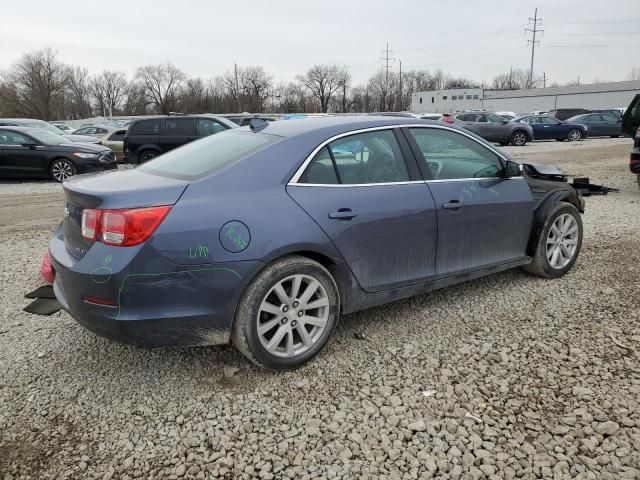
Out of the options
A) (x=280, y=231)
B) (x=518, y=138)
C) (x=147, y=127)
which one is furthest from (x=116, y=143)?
(x=518, y=138)

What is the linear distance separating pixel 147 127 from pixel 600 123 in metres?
23.7

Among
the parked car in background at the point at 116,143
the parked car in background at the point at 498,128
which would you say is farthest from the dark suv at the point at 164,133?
the parked car in background at the point at 498,128

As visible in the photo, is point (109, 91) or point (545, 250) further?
point (109, 91)

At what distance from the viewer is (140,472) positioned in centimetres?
236

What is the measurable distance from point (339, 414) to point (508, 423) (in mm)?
889

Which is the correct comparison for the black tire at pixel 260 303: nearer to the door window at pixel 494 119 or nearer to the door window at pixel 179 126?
the door window at pixel 179 126

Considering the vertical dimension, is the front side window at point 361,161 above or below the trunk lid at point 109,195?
above

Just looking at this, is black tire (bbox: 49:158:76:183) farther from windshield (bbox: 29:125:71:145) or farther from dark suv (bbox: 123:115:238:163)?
dark suv (bbox: 123:115:238:163)

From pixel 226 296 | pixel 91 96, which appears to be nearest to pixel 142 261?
pixel 226 296

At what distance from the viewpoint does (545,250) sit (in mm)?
4508

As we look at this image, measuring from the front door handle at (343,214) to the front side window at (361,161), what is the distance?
0.69 ft

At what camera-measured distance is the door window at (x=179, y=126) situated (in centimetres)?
1442

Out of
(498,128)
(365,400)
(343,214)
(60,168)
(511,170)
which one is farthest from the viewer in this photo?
(498,128)

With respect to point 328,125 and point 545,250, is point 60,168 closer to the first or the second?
point 328,125
